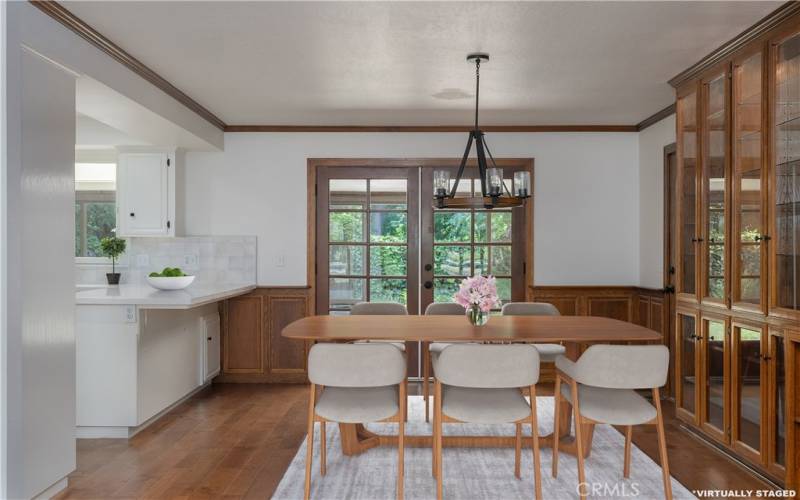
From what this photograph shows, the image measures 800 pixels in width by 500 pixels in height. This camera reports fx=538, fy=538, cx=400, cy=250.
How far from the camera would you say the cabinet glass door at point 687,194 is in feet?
11.6

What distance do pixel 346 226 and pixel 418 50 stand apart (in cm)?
233

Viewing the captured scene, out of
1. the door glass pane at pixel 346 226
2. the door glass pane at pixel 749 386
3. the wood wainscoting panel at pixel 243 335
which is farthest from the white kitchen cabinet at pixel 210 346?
the door glass pane at pixel 749 386

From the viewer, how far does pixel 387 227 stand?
5176 millimetres

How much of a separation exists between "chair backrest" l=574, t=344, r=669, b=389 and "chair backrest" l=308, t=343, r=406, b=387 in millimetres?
917

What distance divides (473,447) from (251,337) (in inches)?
102

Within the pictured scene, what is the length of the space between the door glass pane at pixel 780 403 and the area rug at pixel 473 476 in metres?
0.52

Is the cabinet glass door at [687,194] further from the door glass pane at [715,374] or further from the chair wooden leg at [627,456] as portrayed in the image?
the chair wooden leg at [627,456]

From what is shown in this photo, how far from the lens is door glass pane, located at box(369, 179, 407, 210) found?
17.0ft

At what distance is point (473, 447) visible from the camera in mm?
3330

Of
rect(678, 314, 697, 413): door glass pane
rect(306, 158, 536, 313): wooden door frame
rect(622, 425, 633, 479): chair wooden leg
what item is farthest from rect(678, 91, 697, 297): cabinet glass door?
rect(306, 158, 536, 313): wooden door frame

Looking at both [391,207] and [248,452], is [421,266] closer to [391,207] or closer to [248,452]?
[391,207]

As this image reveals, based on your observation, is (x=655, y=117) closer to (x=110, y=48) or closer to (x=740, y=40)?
(x=740, y=40)

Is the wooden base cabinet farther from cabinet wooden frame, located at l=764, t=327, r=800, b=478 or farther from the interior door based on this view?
cabinet wooden frame, located at l=764, t=327, r=800, b=478

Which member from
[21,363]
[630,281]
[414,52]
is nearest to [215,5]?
[414,52]
